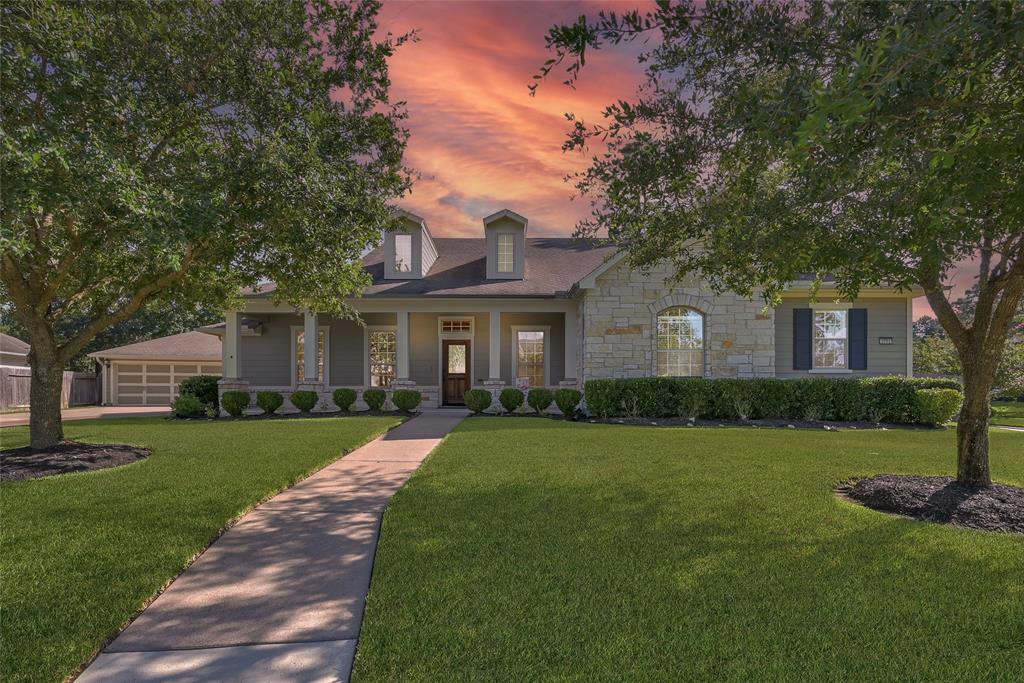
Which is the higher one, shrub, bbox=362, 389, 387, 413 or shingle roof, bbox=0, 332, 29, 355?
shingle roof, bbox=0, 332, 29, 355

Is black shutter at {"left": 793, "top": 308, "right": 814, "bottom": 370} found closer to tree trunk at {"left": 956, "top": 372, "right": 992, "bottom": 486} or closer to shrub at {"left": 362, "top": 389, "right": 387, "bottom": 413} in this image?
tree trunk at {"left": 956, "top": 372, "right": 992, "bottom": 486}

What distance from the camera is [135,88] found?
7.12 metres

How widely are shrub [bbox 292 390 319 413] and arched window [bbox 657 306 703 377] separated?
9.38 meters

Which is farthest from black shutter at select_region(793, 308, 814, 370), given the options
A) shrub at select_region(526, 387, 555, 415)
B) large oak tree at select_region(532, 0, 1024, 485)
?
large oak tree at select_region(532, 0, 1024, 485)

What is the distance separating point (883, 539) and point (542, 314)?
13.5 metres

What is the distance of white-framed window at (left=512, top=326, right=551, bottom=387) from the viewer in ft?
57.2

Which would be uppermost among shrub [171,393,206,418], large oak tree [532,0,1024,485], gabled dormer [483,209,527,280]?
gabled dormer [483,209,527,280]

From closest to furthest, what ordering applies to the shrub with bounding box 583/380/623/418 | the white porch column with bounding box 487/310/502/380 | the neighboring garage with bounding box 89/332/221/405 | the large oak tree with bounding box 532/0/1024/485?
the large oak tree with bounding box 532/0/1024/485, the shrub with bounding box 583/380/623/418, the white porch column with bounding box 487/310/502/380, the neighboring garage with bounding box 89/332/221/405

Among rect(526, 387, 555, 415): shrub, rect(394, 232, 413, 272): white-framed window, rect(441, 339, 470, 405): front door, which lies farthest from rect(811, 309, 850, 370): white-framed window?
rect(394, 232, 413, 272): white-framed window

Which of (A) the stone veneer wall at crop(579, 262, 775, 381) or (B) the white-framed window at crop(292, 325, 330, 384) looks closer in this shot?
(A) the stone veneer wall at crop(579, 262, 775, 381)

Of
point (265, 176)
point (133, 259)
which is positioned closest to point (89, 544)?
point (265, 176)

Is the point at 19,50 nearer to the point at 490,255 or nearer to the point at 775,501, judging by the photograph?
the point at 775,501

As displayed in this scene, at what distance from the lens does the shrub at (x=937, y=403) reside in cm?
1238

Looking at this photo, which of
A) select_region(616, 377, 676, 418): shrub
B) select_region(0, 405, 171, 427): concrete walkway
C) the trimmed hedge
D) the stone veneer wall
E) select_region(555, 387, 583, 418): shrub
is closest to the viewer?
the trimmed hedge
